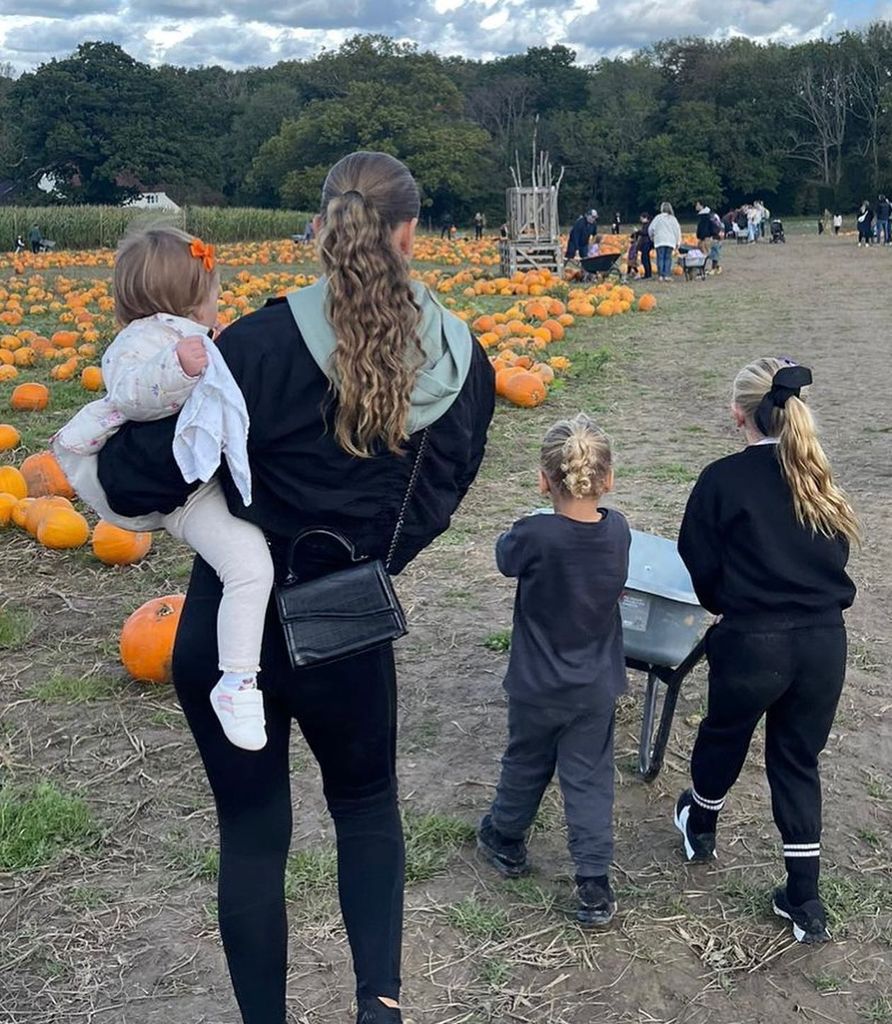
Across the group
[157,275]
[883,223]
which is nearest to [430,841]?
[157,275]

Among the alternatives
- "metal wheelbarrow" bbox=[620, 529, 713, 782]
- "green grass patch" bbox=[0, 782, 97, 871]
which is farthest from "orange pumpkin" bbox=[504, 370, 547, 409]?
"green grass patch" bbox=[0, 782, 97, 871]

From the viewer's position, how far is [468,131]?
Answer: 5966 cm

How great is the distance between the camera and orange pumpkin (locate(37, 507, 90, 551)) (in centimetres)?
623

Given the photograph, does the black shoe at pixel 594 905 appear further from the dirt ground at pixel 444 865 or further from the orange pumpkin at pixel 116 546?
the orange pumpkin at pixel 116 546

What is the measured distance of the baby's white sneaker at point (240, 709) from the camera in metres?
2.16

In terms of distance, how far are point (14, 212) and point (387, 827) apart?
4023 cm

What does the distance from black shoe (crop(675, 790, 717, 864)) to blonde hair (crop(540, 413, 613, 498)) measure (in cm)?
103

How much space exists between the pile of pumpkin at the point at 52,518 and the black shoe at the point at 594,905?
3034 millimetres

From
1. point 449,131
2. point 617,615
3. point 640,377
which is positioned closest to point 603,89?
point 449,131

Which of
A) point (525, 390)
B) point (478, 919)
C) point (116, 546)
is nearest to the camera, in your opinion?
point (478, 919)

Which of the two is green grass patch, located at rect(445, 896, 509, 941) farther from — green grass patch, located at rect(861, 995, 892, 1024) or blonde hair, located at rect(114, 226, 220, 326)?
blonde hair, located at rect(114, 226, 220, 326)

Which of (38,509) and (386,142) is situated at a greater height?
(386,142)

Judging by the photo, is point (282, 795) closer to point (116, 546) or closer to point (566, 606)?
point (566, 606)

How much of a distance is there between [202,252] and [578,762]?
5.79ft
